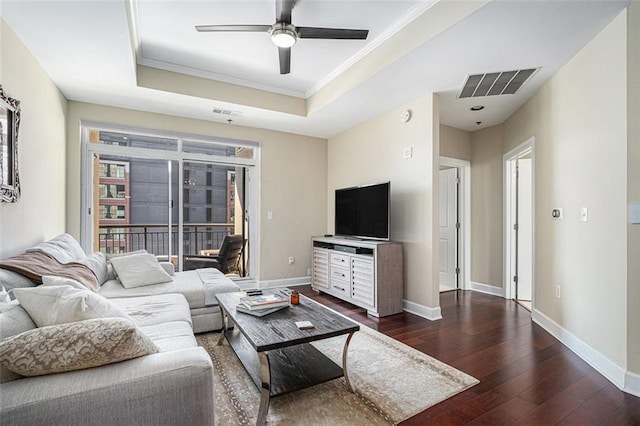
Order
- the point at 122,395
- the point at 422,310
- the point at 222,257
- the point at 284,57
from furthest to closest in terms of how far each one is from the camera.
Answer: the point at 222,257
the point at 422,310
the point at 284,57
the point at 122,395

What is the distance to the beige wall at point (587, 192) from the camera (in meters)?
2.17

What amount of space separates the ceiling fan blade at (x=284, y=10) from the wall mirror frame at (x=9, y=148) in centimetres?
196

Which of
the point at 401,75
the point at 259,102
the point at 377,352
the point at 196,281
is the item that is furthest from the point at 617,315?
the point at 259,102

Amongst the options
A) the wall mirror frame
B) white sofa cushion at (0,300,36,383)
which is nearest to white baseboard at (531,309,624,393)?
white sofa cushion at (0,300,36,383)

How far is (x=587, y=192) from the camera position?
2.52 m

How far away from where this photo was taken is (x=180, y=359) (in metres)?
1.26

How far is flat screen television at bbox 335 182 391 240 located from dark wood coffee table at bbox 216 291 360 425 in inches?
65.9

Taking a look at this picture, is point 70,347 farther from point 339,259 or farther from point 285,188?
point 285,188

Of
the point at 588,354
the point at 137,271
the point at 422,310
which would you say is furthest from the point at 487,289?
the point at 137,271

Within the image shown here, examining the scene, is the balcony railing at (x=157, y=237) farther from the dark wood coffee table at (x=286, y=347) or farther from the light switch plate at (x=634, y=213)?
the light switch plate at (x=634, y=213)

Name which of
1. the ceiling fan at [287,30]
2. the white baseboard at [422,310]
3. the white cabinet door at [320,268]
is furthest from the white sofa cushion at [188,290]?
the ceiling fan at [287,30]

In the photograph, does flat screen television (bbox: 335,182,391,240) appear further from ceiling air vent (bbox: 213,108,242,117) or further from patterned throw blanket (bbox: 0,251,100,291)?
patterned throw blanket (bbox: 0,251,100,291)

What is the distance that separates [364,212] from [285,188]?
1.61 meters

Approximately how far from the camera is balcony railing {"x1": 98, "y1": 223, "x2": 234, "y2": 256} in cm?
419
